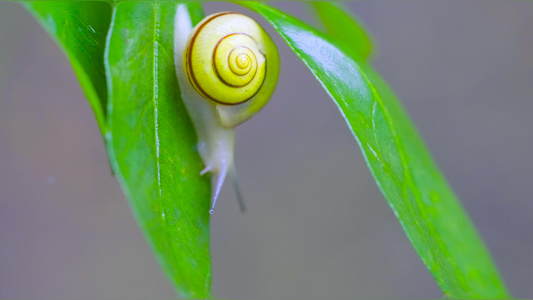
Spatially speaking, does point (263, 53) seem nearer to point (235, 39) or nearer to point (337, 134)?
point (235, 39)

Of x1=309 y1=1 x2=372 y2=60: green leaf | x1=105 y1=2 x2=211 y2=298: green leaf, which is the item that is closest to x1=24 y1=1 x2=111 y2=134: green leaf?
x1=105 y1=2 x2=211 y2=298: green leaf

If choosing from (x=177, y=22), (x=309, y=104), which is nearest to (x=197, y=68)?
(x=177, y=22)

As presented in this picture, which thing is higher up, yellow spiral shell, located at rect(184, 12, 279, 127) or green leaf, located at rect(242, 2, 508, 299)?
yellow spiral shell, located at rect(184, 12, 279, 127)

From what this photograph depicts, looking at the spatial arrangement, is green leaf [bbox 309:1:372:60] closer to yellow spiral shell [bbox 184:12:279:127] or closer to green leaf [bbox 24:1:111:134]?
yellow spiral shell [bbox 184:12:279:127]

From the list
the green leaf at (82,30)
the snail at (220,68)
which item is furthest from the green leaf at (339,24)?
the green leaf at (82,30)

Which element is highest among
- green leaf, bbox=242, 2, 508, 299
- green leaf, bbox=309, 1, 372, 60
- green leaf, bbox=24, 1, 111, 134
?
green leaf, bbox=24, 1, 111, 134

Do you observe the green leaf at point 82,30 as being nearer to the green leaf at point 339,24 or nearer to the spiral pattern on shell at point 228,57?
the spiral pattern on shell at point 228,57

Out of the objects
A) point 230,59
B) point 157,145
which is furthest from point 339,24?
point 157,145
